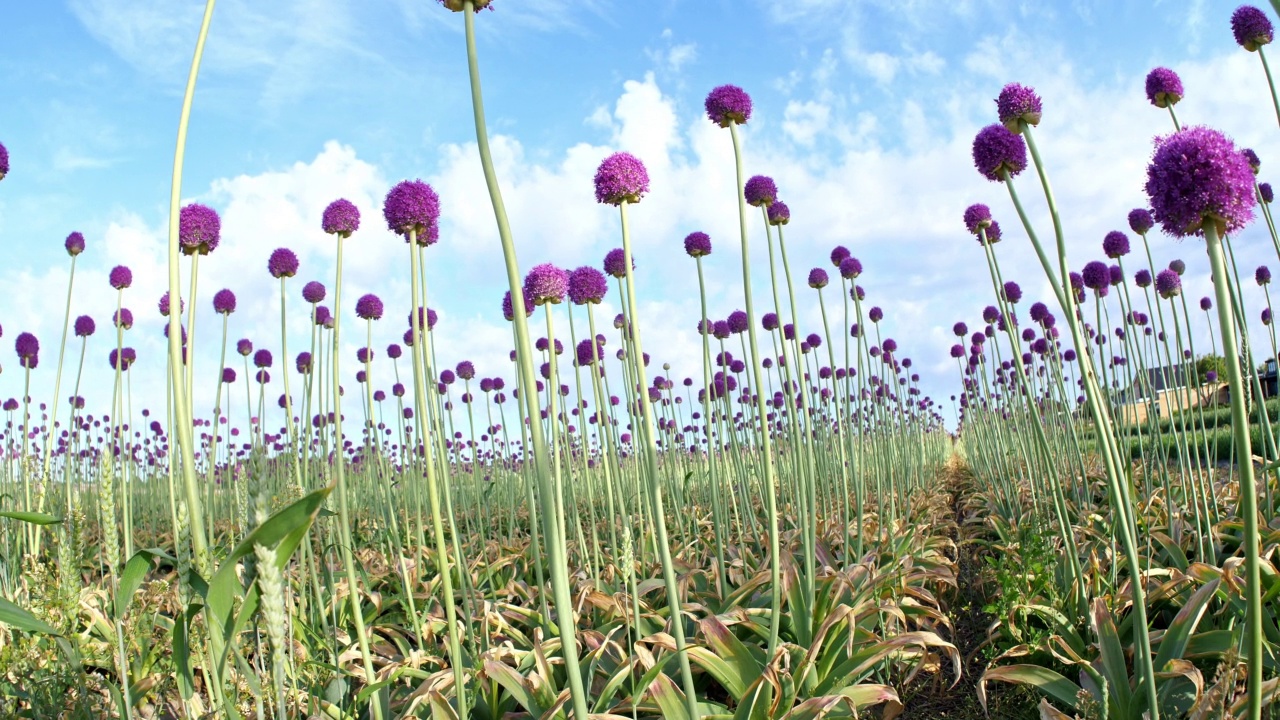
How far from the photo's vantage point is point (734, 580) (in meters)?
4.87

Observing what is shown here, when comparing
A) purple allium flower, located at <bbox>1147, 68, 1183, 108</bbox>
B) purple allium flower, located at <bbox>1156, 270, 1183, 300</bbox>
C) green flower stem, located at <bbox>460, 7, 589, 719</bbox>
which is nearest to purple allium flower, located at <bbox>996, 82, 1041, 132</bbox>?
green flower stem, located at <bbox>460, 7, 589, 719</bbox>

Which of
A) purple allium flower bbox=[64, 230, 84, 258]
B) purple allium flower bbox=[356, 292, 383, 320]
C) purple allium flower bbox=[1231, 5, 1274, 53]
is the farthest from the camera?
purple allium flower bbox=[64, 230, 84, 258]

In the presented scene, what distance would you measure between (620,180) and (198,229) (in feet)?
4.84

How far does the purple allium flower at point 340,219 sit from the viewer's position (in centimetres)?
314

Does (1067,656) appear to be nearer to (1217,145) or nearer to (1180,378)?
(1217,145)

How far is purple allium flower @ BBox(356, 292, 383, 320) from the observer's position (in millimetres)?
4031

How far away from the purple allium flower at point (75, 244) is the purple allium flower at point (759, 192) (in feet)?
14.3

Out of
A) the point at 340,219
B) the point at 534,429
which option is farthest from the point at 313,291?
the point at 534,429

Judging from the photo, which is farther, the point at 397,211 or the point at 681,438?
the point at 681,438

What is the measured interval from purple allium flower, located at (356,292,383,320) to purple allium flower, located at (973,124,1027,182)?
9.20 ft

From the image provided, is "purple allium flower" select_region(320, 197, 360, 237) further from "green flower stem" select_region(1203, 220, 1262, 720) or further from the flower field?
"green flower stem" select_region(1203, 220, 1262, 720)

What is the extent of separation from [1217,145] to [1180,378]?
504cm

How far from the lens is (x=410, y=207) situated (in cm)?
276

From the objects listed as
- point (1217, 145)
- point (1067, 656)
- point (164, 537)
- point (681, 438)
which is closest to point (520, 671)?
point (1067, 656)
